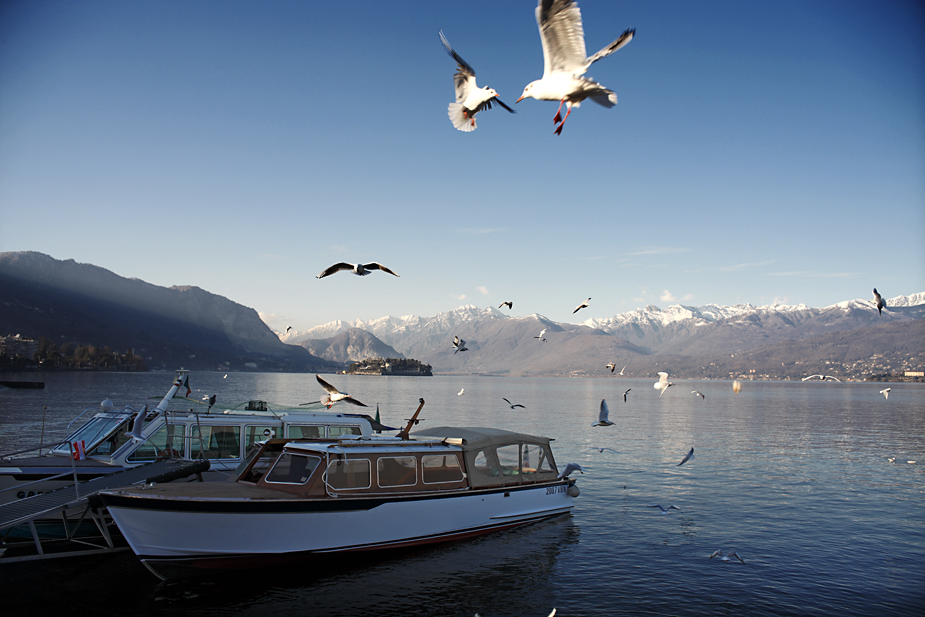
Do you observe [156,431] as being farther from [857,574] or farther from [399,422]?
[399,422]

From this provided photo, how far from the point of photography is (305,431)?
803 inches

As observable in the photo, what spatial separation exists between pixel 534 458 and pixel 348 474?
7.68 metres

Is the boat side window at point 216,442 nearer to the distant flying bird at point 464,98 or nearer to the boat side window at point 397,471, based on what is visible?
the boat side window at point 397,471

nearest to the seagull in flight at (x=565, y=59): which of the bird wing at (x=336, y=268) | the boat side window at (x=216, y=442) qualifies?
the bird wing at (x=336, y=268)

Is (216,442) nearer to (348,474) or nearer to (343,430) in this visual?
(343,430)

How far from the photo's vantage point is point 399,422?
58531mm

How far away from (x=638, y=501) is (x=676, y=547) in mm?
6104

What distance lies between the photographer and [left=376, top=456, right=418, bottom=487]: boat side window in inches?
585

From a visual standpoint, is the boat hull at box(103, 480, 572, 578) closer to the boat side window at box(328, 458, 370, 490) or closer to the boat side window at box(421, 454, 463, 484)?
the boat side window at box(328, 458, 370, 490)

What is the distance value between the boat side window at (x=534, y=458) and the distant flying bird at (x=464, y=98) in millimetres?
11925

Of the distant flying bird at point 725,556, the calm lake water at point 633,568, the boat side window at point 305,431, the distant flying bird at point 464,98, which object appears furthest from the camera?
the boat side window at point 305,431

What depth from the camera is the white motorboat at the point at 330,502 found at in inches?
493

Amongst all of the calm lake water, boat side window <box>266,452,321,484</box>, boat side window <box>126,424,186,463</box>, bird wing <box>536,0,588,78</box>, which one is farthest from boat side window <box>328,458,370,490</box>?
bird wing <box>536,0,588,78</box>

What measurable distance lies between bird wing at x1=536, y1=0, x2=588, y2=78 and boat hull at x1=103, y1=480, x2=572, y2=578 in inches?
446
